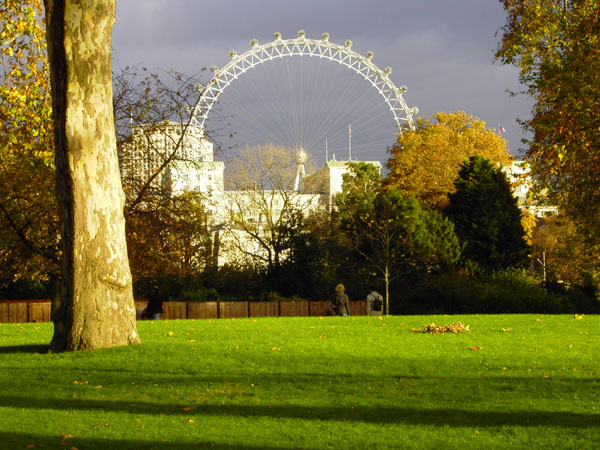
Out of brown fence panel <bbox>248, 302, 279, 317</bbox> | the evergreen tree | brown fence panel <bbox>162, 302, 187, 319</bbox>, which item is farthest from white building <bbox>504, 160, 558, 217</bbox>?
brown fence panel <bbox>162, 302, 187, 319</bbox>

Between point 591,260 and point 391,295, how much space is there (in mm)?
13773

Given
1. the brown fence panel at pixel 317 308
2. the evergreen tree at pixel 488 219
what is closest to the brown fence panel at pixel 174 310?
the brown fence panel at pixel 317 308

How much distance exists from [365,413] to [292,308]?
2382 cm

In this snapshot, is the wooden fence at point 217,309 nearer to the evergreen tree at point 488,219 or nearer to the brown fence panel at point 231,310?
the brown fence panel at point 231,310

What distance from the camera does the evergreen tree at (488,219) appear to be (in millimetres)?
35875

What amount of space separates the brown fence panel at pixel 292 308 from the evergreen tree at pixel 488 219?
8.92 m

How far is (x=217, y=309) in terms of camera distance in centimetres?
3052

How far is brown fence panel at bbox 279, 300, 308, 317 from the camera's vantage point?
102ft

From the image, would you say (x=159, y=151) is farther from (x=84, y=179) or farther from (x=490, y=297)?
(x=490, y=297)

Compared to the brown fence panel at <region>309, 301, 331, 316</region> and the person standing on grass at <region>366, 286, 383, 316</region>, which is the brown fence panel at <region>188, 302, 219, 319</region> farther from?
the person standing on grass at <region>366, 286, 383, 316</region>

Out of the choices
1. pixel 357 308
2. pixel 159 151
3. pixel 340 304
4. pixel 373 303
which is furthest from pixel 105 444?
pixel 357 308

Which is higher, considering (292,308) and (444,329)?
(444,329)

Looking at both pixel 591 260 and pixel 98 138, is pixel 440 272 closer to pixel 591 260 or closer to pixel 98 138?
pixel 591 260

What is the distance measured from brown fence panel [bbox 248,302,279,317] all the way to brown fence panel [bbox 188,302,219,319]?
149cm
